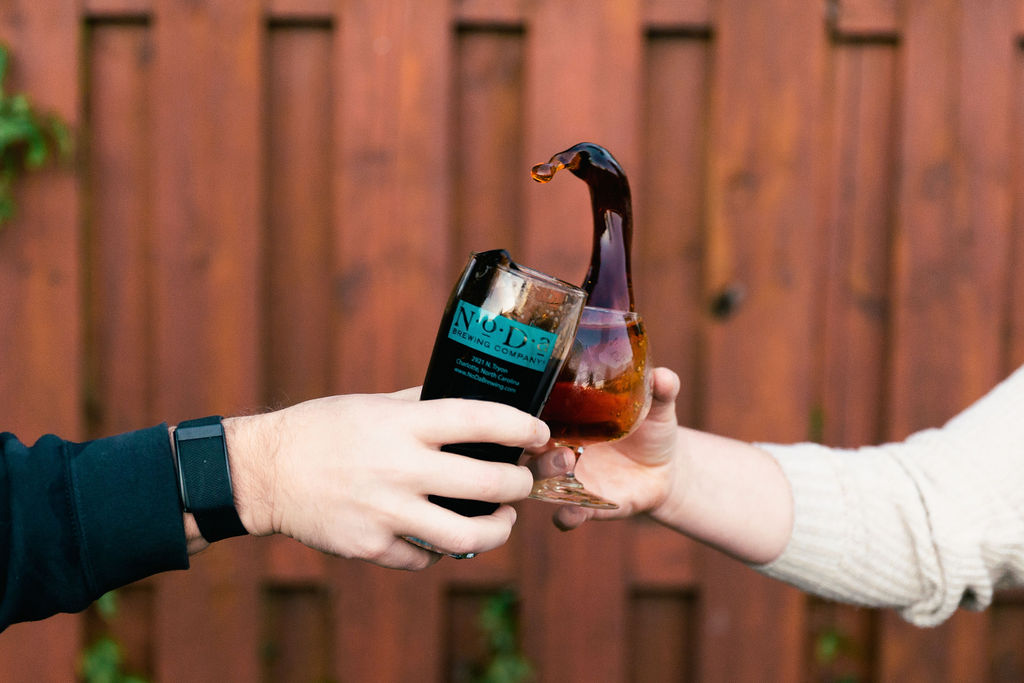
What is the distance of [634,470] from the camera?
1232 mm

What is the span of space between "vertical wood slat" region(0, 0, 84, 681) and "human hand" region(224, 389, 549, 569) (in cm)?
124

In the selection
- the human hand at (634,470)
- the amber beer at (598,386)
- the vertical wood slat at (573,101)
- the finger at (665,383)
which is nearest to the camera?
the amber beer at (598,386)

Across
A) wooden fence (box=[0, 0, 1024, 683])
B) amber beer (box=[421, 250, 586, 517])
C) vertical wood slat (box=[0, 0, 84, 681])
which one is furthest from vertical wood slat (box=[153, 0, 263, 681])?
amber beer (box=[421, 250, 586, 517])

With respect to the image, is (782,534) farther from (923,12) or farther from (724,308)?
(923,12)

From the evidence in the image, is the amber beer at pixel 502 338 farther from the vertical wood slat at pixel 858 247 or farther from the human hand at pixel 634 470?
the vertical wood slat at pixel 858 247

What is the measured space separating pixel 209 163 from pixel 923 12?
171 centimetres

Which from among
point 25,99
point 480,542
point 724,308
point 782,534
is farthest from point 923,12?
point 25,99

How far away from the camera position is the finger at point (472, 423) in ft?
2.68

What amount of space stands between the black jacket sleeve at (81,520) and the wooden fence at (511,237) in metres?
0.95

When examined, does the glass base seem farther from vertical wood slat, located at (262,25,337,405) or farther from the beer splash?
vertical wood slat, located at (262,25,337,405)

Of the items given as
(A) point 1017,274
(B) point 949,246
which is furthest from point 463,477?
(A) point 1017,274

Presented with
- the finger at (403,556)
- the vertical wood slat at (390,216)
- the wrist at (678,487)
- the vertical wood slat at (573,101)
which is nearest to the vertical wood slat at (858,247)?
the vertical wood slat at (573,101)

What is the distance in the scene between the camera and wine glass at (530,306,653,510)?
3.13 feet

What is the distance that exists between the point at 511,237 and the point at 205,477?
1139 millimetres
